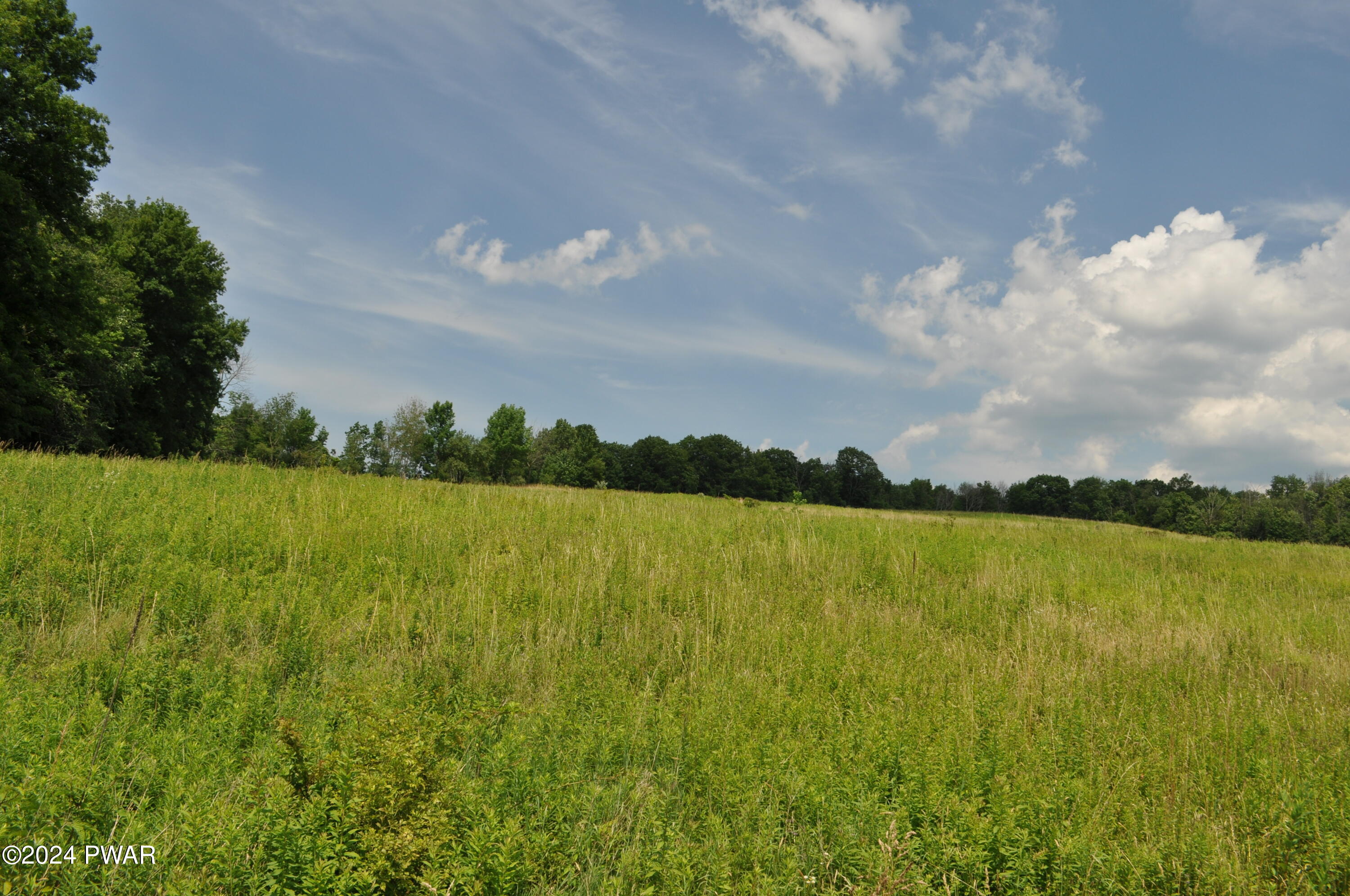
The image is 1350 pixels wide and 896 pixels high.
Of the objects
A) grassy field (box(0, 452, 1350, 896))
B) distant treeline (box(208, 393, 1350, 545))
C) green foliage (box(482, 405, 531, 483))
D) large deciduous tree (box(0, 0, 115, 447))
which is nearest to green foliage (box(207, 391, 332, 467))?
distant treeline (box(208, 393, 1350, 545))

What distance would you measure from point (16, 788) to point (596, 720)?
309 centimetres

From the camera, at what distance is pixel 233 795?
3.47 meters

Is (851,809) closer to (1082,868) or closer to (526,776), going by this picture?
(1082,868)

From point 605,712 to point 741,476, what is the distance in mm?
101686

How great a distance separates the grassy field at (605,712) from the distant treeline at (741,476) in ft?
113

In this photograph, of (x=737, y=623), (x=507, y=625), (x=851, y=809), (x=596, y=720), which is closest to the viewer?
(x=851, y=809)

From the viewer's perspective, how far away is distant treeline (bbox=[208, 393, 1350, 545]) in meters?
69.6

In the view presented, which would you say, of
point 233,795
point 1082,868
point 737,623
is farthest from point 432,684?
point 1082,868

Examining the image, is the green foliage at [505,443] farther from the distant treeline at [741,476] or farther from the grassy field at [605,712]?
the grassy field at [605,712]

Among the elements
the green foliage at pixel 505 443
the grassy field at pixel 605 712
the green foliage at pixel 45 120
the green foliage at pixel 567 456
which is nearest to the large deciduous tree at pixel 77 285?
the green foliage at pixel 45 120

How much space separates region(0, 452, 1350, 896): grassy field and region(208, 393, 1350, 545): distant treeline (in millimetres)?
34545

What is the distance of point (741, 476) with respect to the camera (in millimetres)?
105812

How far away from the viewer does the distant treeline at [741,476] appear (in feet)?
228

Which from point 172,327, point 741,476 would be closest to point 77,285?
point 172,327
